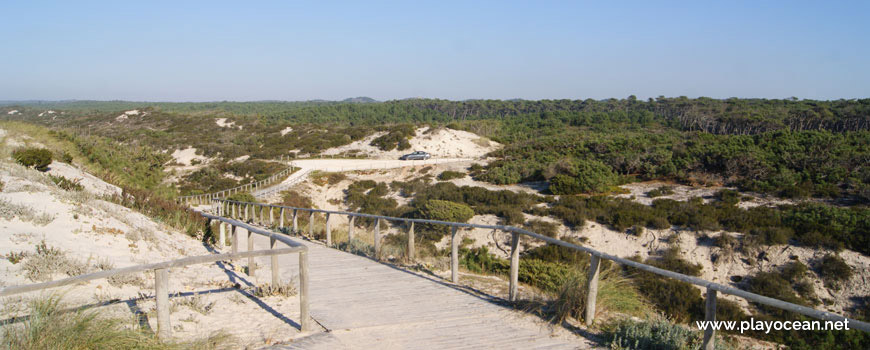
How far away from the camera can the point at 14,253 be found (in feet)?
20.5

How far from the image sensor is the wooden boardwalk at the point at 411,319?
474 centimetres

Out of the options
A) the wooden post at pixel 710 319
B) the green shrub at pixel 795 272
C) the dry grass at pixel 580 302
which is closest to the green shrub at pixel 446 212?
the green shrub at pixel 795 272

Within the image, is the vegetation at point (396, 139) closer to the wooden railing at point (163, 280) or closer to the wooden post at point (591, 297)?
the wooden railing at point (163, 280)

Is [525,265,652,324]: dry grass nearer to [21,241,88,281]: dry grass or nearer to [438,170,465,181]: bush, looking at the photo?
[21,241,88,281]: dry grass

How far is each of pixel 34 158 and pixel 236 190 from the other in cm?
1954

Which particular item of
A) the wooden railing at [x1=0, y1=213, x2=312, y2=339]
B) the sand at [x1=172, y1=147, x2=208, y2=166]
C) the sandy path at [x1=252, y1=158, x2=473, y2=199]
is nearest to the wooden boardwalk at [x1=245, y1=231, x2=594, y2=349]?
the wooden railing at [x1=0, y1=213, x2=312, y2=339]

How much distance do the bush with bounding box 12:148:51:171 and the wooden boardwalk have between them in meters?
12.5

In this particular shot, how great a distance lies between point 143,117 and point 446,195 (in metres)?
72.5

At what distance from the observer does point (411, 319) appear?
543 cm

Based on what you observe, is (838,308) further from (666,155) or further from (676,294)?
(666,155)

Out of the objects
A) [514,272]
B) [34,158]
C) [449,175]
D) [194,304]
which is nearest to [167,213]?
[34,158]

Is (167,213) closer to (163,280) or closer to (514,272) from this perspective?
(163,280)

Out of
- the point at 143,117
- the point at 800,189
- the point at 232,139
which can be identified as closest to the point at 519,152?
the point at 800,189

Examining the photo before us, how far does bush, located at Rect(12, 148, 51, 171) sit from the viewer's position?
14570 millimetres
